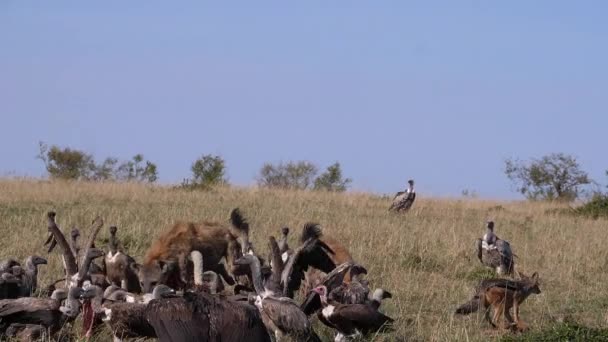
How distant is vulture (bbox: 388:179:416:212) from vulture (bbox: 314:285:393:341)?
35.3 ft

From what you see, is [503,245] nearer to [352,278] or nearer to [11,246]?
[352,278]

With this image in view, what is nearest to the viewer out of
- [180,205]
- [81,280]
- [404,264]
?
[81,280]

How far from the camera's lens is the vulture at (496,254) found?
39.1 ft

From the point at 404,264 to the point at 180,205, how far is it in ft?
18.4

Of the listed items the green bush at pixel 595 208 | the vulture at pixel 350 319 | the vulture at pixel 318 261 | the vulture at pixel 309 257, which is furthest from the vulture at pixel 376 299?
the green bush at pixel 595 208

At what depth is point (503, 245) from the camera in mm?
12156

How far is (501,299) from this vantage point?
8.46 metres

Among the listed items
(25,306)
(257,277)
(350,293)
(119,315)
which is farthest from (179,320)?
(350,293)

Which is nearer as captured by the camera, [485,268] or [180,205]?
[485,268]

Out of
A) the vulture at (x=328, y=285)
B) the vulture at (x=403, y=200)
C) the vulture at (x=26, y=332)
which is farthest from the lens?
the vulture at (x=403, y=200)

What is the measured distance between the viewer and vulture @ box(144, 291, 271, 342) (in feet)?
19.8

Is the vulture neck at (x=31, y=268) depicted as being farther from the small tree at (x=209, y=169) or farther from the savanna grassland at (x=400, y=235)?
the small tree at (x=209, y=169)

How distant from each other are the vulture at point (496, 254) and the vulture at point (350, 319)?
14.4 feet

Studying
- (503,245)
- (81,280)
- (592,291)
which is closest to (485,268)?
(503,245)
